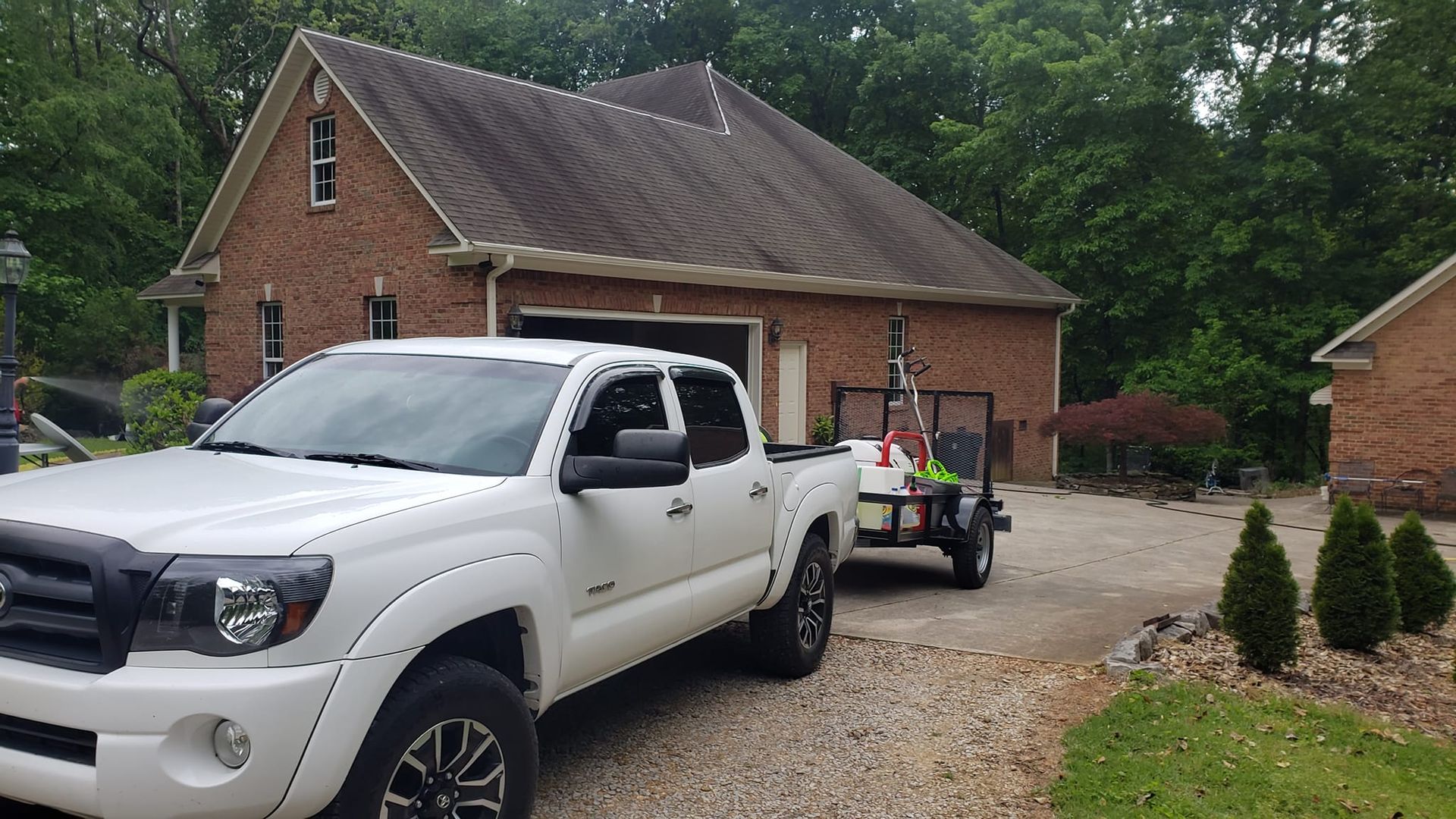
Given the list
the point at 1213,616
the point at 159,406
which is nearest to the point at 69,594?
the point at 1213,616

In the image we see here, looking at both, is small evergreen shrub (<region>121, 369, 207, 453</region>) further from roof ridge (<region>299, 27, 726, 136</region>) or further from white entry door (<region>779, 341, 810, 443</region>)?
white entry door (<region>779, 341, 810, 443</region>)

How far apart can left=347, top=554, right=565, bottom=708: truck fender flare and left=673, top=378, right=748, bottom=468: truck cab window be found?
154 centimetres

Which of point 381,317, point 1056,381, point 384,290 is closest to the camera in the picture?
point 384,290

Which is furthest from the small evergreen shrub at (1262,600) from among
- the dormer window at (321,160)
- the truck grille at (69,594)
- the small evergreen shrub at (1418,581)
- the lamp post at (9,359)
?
the dormer window at (321,160)

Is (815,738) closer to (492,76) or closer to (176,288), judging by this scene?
(492,76)

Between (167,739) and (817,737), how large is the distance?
339 cm

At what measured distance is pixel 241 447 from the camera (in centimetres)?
452

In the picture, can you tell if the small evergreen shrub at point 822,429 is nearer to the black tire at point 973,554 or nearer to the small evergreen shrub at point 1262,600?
the black tire at point 973,554

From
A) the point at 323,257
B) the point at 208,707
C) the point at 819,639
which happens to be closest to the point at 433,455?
the point at 208,707

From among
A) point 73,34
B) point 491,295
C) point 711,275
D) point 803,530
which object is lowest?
point 803,530

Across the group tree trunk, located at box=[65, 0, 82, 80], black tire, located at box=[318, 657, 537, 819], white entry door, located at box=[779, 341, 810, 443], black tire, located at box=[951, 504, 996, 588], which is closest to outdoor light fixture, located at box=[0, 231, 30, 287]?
black tire, located at box=[951, 504, 996, 588]

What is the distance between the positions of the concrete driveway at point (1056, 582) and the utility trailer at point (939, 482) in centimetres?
48

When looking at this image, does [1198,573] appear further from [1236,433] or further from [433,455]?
[1236,433]

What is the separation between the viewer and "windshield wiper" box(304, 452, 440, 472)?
415 centimetres
